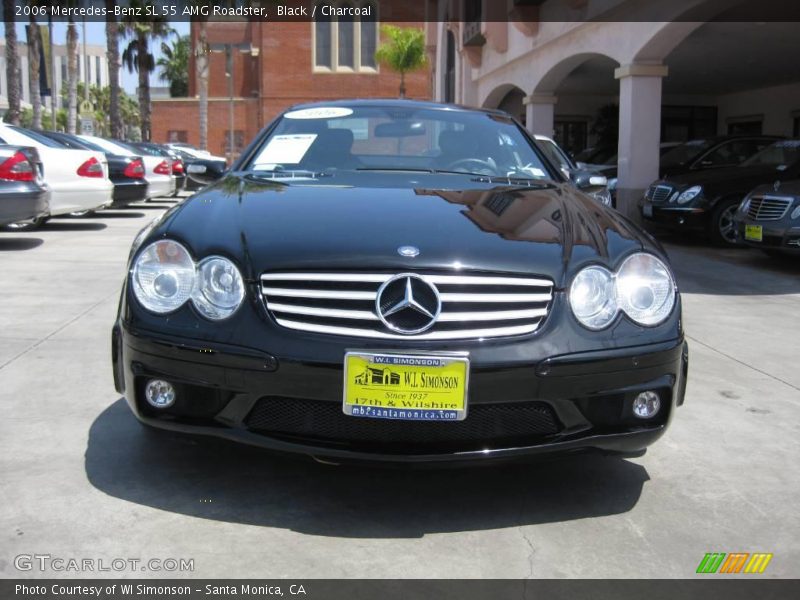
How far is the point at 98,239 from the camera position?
36.0 feet

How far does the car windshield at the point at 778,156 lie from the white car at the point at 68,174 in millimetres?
8711

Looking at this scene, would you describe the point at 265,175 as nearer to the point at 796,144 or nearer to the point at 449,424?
the point at 449,424

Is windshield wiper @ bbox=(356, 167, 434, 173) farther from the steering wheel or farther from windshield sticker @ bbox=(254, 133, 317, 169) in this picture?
windshield sticker @ bbox=(254, 133, 317, 169)

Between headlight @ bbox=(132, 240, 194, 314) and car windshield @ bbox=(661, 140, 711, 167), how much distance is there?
39.7ft

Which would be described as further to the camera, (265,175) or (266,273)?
(265,175)

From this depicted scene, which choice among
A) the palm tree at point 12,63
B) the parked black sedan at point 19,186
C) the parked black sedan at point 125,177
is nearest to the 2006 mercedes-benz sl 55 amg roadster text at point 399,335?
the parked black sedan at point 19,186

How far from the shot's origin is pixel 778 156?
39.7 ft

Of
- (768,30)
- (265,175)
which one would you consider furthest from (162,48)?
(265,175)

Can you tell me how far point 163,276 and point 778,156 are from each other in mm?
11072

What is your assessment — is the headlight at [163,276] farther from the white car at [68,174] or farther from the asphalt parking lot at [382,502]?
the white car at [68,174]

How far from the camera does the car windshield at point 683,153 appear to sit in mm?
14047
